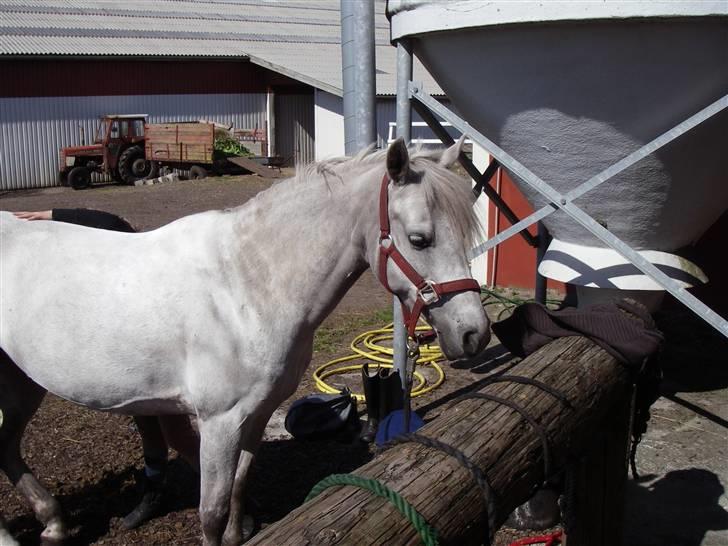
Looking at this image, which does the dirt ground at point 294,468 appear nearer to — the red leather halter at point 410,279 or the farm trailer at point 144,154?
the red leather halter at point 410,279

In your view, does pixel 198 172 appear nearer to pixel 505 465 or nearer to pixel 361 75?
pixel 361 75

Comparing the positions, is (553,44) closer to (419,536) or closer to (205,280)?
(205,280)

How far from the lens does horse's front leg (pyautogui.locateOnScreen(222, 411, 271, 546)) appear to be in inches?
132

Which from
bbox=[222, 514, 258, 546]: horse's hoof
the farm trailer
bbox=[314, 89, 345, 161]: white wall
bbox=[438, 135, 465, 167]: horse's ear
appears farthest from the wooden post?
bbox=[314, 89, 345, 161]: white wall

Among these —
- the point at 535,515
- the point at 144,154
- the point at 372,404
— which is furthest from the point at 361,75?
the point at 144,154

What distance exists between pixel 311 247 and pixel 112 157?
18.6 m

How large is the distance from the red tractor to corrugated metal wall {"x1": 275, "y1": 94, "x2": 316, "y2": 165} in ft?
15.8

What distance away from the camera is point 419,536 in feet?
5.72

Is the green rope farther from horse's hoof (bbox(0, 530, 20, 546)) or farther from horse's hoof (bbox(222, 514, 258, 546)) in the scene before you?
horse's hoof (bbox(0, 530, 20, 546))

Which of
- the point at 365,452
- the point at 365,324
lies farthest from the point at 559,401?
the point at 365,324

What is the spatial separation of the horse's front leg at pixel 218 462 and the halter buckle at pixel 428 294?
94 centimetres

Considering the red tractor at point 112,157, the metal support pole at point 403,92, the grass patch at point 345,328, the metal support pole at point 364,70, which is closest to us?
the metal support pole at point 403,92

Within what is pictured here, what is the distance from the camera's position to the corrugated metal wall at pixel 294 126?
80.0 ft

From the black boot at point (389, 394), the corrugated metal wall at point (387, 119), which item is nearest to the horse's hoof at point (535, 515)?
the black boot at point (389, 394)
